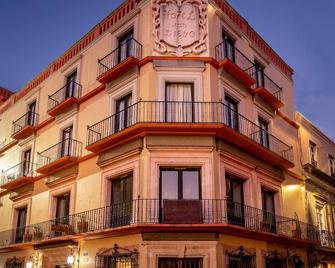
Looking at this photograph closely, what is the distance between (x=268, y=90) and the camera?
20719mm

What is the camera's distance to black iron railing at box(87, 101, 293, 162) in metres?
15.8

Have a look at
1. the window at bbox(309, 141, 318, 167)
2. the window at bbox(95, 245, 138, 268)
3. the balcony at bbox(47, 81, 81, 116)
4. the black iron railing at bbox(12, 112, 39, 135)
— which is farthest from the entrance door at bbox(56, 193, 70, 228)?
the window at bbox(309, 141, 318, 167)

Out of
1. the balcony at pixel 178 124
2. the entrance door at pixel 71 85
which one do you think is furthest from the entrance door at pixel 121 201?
the entrance door at pixel 71 85

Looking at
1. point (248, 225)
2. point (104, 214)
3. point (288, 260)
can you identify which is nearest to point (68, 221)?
point (104, 214)

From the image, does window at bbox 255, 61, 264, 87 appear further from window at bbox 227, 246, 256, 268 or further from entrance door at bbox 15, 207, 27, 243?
entrance door at bbox 15, 207, 27, 243

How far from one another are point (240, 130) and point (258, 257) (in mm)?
5033

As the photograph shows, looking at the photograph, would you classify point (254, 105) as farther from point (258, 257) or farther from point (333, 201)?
point (333, 201)

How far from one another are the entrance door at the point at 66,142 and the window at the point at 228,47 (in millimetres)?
7969

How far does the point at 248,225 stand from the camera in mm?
15977

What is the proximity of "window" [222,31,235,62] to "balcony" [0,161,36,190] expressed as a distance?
11271mm

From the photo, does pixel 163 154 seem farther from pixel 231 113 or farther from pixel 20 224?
pixel 20 224

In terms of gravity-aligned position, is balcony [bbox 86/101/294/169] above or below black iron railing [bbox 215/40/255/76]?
below

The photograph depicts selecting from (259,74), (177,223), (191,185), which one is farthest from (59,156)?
(259,74)

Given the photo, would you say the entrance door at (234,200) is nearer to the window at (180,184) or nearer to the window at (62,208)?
the window at (180,184)
